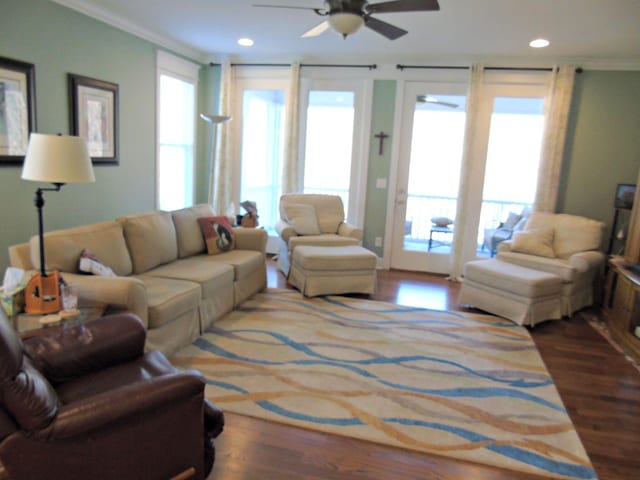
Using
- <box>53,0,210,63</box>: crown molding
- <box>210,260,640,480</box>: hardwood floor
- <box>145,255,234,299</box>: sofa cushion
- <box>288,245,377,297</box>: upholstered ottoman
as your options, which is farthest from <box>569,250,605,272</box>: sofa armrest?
<box>53,0,210,63</box>: crown molding

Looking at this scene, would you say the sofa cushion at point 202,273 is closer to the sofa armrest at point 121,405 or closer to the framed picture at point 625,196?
the sofa armrest at point 121,405

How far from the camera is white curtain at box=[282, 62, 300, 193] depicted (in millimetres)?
5598

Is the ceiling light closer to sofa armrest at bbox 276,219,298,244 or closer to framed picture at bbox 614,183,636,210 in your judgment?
sofa armrest at bbox 276,219,298,244

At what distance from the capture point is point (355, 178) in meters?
5.80

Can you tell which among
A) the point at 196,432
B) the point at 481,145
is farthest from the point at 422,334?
the point at 481,145

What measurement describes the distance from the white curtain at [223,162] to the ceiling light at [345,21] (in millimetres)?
3169

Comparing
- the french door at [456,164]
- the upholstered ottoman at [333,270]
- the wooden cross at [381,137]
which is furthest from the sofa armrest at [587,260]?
the wooden cross at [381,137]

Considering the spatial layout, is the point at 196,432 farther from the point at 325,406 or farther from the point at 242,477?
the point at 325,406

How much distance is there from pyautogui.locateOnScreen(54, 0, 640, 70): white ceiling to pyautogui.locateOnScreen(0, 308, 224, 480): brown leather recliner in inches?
114

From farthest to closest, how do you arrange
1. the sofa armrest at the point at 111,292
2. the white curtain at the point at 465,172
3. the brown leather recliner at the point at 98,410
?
the white curtain at the point at 465,172, the sofa armrest at the point at 111,292, the brown leather recliner at the point at 98,410

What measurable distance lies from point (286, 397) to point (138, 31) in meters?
3.91

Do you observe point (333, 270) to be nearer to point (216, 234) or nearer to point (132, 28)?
point (216, 234)

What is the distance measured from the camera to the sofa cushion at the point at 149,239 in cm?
341

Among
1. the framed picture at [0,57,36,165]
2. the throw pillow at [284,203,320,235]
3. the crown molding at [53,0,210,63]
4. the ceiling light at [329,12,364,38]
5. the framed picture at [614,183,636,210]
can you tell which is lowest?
the throw pillow at [284,203,320,235]
